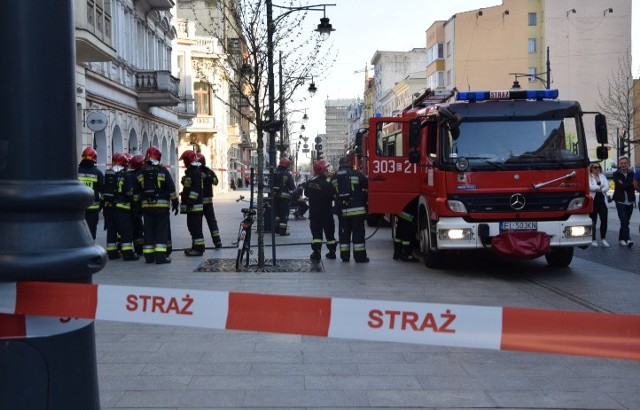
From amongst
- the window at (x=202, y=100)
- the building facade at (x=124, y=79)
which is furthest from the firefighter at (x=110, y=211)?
the window at (x=202, y=100)

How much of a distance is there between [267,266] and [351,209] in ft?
5.93

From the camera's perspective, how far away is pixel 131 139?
33.3 m

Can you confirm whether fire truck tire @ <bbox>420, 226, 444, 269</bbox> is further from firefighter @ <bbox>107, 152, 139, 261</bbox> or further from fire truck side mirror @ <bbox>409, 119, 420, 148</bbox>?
firefighter @ <bbox>107, 152, 139, 261</bbox>

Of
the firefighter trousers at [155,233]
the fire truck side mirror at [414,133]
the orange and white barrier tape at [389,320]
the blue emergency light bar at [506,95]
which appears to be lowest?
the firefighter trousers at [155,233]

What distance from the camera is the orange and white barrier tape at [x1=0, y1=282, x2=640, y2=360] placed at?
293cm

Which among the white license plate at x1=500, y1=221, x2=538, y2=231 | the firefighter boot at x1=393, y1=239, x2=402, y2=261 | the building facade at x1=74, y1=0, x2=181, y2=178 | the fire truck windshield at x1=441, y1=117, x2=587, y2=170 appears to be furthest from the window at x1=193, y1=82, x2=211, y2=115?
the white license plate at x1=500, y1=221, x2=538, y2=231

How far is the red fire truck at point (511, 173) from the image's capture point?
11219 millimetres

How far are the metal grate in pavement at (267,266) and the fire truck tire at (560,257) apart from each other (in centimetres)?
384

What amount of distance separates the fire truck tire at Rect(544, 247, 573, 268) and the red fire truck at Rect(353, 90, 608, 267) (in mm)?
973

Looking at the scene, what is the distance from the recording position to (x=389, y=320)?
309 centimetres

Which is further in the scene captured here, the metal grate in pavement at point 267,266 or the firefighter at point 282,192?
the firefighter at point 282,192

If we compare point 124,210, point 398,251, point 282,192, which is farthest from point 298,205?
point 124,210

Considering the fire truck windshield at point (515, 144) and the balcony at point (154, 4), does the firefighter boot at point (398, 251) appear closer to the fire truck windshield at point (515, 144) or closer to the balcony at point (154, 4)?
the fire truck windshield at point (515, 144)

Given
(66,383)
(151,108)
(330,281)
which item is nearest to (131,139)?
(151,108)
